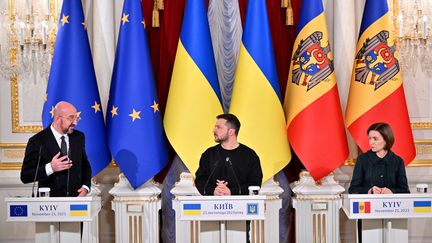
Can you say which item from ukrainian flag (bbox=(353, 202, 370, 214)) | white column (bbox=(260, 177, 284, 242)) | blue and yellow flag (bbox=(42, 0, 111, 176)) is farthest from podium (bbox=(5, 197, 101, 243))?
white column (bbox=(260, 177, 284, 242))

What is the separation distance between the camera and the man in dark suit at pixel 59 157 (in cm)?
503

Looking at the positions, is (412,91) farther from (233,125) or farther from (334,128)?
(233,125)

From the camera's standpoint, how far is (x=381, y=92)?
6355mm

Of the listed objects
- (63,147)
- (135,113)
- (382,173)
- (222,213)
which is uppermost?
(135,113)

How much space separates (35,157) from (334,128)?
2788mm

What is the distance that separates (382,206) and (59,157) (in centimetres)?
240

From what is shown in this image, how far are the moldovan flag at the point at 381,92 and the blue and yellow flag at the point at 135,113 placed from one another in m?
1.89

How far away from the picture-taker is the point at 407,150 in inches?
251

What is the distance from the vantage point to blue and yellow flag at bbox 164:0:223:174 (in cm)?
636

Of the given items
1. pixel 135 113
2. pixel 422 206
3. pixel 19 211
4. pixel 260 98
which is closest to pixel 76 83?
pixel 135 113

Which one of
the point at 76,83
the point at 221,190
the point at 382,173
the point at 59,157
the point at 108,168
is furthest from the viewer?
the point at 108,168

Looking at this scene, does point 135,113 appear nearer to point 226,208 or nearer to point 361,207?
point 226,208

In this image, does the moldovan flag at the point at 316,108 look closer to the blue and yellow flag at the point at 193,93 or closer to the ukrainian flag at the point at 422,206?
the blue and yellow flag at the point at 193,93

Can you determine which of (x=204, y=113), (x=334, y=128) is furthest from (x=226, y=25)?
(x=334, y=128)
